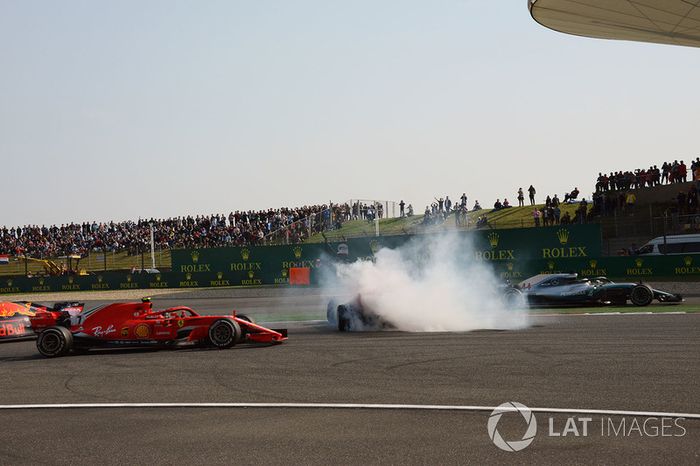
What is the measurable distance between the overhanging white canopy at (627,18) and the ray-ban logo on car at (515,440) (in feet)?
80.5

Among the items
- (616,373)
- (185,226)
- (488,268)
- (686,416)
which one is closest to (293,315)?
(488,268)

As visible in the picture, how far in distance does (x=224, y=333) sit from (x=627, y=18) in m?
24.3

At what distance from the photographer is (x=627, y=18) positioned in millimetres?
32094

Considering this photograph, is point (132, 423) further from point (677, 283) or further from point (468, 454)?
point (677, 283)

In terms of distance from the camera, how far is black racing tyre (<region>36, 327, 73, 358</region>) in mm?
15391

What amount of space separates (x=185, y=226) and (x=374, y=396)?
50.4 meters

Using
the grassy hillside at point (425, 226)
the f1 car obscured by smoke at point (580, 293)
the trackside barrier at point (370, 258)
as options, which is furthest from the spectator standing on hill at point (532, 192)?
A: the f1 car obscured by smoke at point (580, 293)

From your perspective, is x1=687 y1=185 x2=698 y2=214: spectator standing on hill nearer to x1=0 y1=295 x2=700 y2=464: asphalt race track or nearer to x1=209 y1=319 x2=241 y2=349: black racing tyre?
x1=0 y1=295 x2=700 y2=464: asphalt race track

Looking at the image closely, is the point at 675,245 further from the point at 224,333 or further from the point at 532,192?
the point at 224,333

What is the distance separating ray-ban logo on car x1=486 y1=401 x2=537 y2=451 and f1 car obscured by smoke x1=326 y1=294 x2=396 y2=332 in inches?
370

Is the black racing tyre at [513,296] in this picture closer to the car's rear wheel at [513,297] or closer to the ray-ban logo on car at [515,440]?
the car's rear wheel at [513,297]

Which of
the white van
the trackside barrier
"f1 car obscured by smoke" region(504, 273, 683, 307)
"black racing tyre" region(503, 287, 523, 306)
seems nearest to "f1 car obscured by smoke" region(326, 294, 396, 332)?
"black racing tyre" region(503, 287, 523, 306)

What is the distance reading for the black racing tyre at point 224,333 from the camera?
50.6 feet

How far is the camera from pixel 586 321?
1888cm
